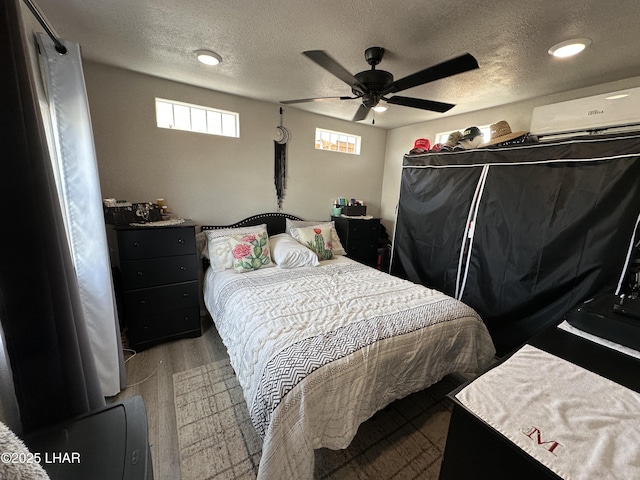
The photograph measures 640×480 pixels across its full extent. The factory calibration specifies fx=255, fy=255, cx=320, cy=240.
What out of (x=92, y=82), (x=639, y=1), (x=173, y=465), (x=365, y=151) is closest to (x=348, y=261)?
(x=365, y=151)

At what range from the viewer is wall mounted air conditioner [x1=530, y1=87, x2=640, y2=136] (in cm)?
172

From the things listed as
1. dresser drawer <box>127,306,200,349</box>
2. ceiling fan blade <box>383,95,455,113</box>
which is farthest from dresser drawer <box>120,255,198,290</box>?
ceiling fan blade <box>383,95,455,113</box>

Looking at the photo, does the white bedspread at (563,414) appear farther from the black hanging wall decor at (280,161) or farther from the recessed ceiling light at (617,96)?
the black hanging wall decor at (280,161)

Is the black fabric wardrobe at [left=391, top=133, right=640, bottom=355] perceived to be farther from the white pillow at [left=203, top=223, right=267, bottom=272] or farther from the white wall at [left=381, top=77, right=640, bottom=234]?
the white pillow at [left=203, top=223, right=267, bottom=272]

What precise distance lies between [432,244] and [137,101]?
3114 millimetres

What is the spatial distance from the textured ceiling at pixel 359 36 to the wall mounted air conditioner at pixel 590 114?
197 mm

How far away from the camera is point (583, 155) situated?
5.68ft

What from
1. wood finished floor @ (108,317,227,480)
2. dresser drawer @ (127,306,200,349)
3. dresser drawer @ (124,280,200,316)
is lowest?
wood finished floor @ (108,317,227,480)

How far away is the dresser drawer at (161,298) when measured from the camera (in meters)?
2.11

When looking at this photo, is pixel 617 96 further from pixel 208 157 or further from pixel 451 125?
pixel 208 157

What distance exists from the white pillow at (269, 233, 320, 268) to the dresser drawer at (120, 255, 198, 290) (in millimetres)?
755

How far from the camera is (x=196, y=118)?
8.59 ft

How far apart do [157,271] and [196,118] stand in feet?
5.19

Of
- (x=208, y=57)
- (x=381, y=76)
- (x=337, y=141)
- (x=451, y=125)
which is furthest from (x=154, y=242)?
(x=451, y=125)
